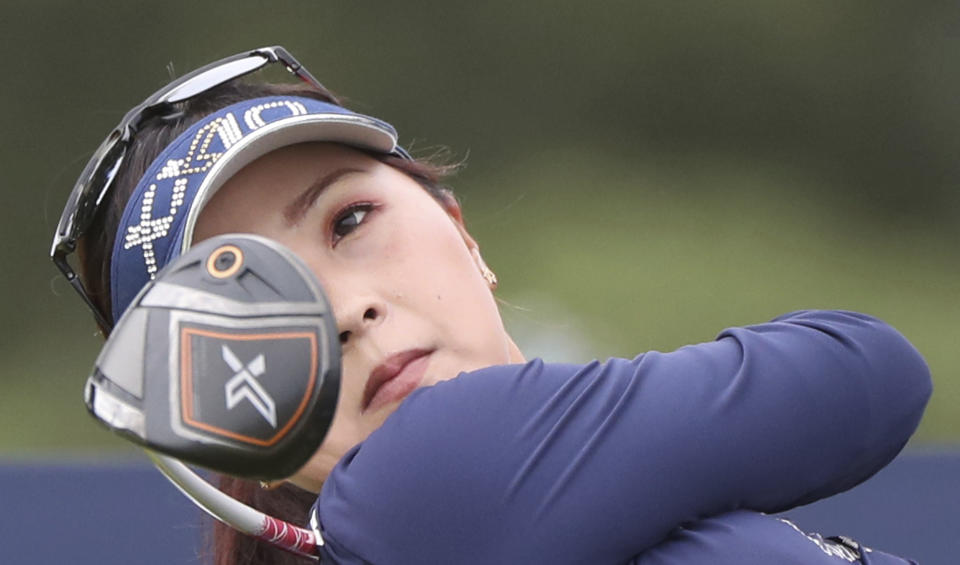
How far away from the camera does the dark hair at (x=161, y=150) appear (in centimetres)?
135


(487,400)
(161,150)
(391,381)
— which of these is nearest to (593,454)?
(487,400)

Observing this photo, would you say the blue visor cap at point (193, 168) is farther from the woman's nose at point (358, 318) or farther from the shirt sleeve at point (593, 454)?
the shirt sleeve at point (593, 454)

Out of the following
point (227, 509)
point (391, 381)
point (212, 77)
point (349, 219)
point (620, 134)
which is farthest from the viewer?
point (620, 134)

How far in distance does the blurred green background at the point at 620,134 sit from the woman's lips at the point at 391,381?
3727mm

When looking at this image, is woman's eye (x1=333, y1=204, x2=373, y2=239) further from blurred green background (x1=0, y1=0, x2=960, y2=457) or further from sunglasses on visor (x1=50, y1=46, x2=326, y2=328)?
blurred green background (x1=0, y1=0, x2=960, y2=457)

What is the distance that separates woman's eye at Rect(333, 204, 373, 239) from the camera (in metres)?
1.28

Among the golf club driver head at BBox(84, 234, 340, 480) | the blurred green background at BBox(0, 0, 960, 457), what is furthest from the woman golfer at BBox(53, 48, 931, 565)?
the blurred green background at BBox(0, 0, 960, 457)

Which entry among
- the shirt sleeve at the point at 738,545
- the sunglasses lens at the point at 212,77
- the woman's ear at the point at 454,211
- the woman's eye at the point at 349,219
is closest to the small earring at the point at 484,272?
the woman's ear at the point at 454,211

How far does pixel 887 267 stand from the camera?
558 cm

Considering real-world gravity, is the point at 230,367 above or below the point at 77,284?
above

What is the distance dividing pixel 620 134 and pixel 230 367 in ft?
17.0

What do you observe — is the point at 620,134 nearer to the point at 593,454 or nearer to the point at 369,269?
the point at 369,269

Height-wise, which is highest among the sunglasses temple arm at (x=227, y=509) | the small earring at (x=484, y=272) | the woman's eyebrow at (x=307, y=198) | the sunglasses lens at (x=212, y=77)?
the sunglasses lens at (x=212, y=77)

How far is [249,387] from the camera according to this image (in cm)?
81
